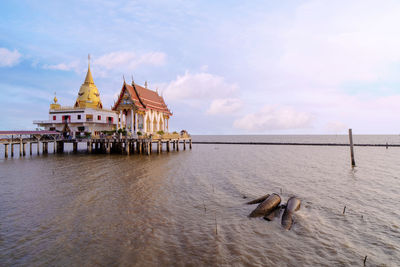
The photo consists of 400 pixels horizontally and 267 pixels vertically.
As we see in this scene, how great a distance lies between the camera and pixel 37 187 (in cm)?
1377

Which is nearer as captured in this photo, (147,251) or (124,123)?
(147,251)

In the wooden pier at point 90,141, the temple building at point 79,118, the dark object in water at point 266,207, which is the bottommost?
the dark object in water at point 266,207

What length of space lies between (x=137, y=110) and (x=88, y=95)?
49.6ft

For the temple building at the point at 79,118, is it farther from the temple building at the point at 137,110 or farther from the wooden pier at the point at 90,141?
the temple building at the point at 137,110

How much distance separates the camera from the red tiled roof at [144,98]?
33.1 meters

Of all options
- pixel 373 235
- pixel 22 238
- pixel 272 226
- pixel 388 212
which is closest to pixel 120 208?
pixel 22 238

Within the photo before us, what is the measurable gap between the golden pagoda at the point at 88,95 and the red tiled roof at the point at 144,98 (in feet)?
35.1

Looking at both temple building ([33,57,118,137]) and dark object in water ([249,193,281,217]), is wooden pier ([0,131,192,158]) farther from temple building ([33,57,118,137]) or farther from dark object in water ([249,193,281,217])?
dark object in water ([249,193,281,217])

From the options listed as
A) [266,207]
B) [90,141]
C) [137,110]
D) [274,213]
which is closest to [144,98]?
[137,110]

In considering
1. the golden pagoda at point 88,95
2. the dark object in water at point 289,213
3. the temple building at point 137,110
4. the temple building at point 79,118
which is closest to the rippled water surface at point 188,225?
the dark object in water at point 289,213

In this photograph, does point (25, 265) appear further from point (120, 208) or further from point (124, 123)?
point (124, 123)

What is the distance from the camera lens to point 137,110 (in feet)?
107

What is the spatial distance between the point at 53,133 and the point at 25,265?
35.2m

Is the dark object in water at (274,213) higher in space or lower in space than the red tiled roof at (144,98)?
lower
